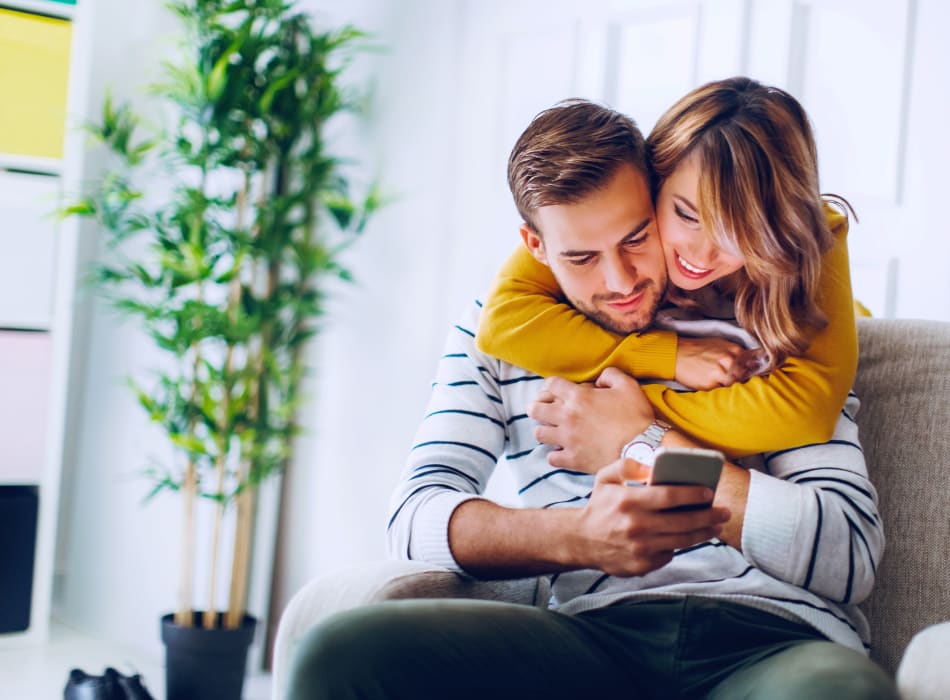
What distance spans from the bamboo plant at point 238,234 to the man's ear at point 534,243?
3.75ft

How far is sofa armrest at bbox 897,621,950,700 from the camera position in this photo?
835 millimetres

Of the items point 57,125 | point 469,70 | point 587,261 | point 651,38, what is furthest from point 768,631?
point 57,125

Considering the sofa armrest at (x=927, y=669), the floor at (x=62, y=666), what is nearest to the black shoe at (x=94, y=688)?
the floor at (x=62, y=666)

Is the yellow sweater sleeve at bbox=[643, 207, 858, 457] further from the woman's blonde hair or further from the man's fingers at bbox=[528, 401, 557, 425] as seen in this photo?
the man's fingers at bbox=[528, 401, 557, 425]

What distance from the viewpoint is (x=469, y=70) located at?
243cm

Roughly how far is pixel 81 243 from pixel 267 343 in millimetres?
903

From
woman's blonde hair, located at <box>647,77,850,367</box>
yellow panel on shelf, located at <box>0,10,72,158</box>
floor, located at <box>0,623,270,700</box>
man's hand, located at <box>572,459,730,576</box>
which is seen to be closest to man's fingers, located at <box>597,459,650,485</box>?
man's hand, located at <box>572,459,730,576</box>

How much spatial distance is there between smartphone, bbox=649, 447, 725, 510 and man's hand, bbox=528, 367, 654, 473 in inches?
8.2

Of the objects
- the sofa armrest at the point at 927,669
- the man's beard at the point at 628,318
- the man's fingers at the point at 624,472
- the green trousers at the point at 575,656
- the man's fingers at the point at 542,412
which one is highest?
the man's beard at the point at 628,318

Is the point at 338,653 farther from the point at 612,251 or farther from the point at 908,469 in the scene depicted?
the point at 908,469

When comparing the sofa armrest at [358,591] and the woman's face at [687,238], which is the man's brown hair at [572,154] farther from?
the sofa armrest at [358,591]

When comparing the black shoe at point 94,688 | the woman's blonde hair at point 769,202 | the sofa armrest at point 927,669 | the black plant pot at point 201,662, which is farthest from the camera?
the black plant pot at point 201,662

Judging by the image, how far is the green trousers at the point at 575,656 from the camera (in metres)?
0.92

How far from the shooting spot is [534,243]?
4.38ft
